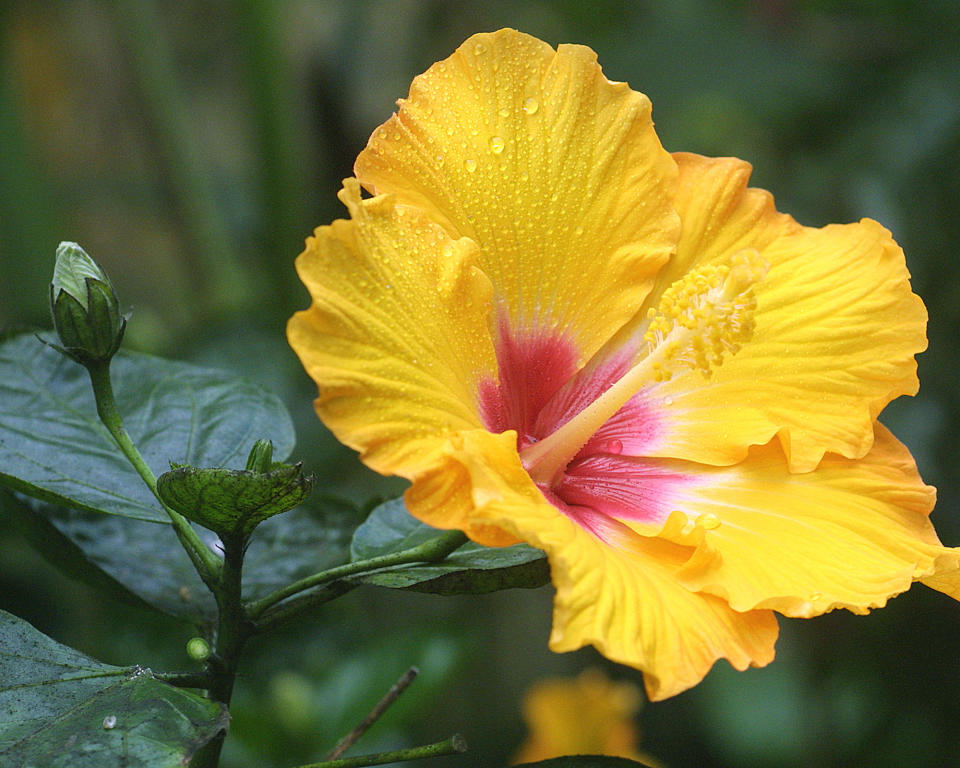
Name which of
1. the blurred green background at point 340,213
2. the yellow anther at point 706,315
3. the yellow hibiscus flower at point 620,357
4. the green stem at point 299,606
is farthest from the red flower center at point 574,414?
the blurred green background at point 340,213

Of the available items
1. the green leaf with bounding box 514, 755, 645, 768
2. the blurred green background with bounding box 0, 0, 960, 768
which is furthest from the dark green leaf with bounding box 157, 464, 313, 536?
the blurred green background with bounding box 0, 0, 960, 768

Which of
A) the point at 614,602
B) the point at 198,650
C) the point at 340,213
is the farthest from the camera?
the point at 340,213

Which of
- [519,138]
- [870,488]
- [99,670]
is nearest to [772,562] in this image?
[870,488]

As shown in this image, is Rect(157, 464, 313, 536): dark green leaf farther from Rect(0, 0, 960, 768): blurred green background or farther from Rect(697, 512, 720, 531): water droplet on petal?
Rect(0, 0, 960, 768): blurred green background

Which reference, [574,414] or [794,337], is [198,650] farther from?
[794,337]

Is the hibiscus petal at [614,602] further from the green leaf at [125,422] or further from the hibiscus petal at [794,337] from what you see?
the green leaf at [125,422]

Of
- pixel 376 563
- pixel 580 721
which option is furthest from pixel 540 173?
pixel 580 721

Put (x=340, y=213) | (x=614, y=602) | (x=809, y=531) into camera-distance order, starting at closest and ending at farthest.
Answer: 1. (x=614, y=602)
2. (x=809, y=531)
3. (x=340, y=213)
